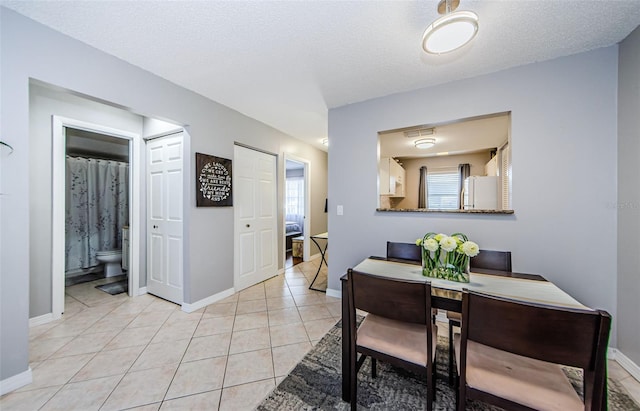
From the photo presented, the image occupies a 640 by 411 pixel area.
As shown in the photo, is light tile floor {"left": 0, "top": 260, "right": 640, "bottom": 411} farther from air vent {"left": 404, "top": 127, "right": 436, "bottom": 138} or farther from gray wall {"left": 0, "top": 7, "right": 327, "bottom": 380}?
air vent {"left": 404, "top": 127, "right": 436, "bottom": 138}

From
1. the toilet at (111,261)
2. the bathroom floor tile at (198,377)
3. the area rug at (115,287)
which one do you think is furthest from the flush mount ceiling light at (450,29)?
the toilet at (111,261)

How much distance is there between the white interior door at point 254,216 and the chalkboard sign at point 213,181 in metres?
0.17

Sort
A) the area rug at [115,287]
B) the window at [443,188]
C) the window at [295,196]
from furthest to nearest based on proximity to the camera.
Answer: the window at [295,196]
the window at [443,188]
the area rug at [115,287]

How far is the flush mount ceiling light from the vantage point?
1.31m

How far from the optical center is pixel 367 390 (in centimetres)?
152

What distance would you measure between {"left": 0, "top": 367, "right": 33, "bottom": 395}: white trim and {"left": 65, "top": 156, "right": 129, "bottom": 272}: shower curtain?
8.72 ft

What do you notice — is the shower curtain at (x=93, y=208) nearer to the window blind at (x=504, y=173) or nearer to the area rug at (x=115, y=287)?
the area rug at (x=115, y=287)

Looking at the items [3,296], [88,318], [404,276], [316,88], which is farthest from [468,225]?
[88,318]

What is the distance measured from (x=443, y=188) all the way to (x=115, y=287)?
647cm

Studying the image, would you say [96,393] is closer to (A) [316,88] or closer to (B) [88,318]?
(B) [88,318]

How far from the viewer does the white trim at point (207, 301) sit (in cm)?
261

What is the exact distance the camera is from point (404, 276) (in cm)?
160

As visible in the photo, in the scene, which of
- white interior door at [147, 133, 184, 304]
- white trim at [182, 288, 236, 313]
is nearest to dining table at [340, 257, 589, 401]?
white trim at [182, 288, 236, 313]

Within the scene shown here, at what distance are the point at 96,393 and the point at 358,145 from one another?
297 cm
